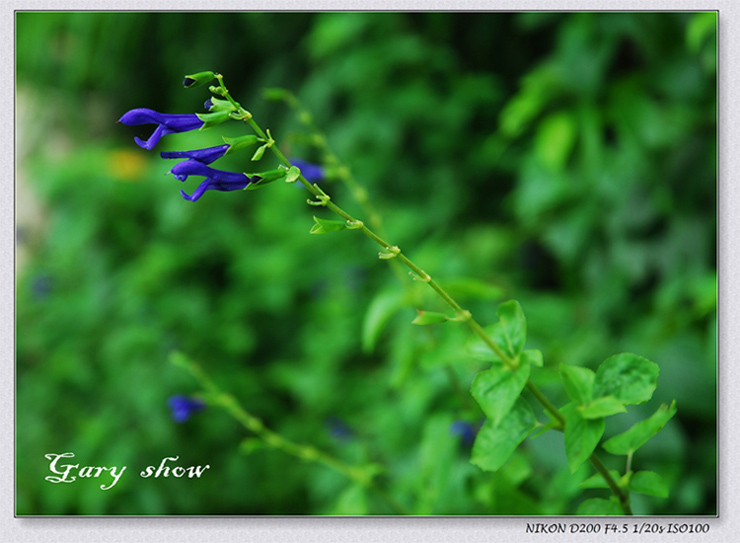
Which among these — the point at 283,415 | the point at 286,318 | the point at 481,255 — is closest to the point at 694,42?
the point at 481,255

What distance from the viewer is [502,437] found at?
1.54 feet

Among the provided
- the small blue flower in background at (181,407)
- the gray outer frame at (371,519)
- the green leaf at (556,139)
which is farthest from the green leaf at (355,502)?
the green leaf at (556,139)

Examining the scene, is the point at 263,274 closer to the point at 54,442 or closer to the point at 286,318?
the point at 286,318

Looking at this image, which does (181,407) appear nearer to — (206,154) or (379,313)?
(379,313)

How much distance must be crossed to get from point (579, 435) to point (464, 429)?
0.28 metres

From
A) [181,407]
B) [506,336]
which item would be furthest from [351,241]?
[506,336]

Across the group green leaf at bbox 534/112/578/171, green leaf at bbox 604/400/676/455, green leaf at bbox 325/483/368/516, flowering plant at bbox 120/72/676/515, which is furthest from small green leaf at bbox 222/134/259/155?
green leaf at bbox 534/112/578/171

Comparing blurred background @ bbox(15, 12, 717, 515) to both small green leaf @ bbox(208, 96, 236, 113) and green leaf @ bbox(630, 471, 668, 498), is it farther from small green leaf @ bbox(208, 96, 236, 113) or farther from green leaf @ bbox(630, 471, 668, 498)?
small green leaf @ bbox(208, 96, 236, 113)

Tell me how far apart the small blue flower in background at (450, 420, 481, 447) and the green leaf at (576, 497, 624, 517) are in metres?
0.23

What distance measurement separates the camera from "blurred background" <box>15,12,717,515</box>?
44.6 inches

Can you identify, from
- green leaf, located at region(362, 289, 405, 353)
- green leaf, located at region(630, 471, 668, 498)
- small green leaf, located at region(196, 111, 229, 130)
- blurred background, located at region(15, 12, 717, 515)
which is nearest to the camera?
small green leaf, located at region(196, 111, 229, 130)

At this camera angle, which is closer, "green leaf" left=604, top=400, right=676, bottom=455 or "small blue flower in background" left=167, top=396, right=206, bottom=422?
"green leaf" left=604, top=400, right=676, bottom=455

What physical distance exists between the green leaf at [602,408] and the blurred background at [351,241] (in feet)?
1.46

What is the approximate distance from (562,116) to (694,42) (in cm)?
31
